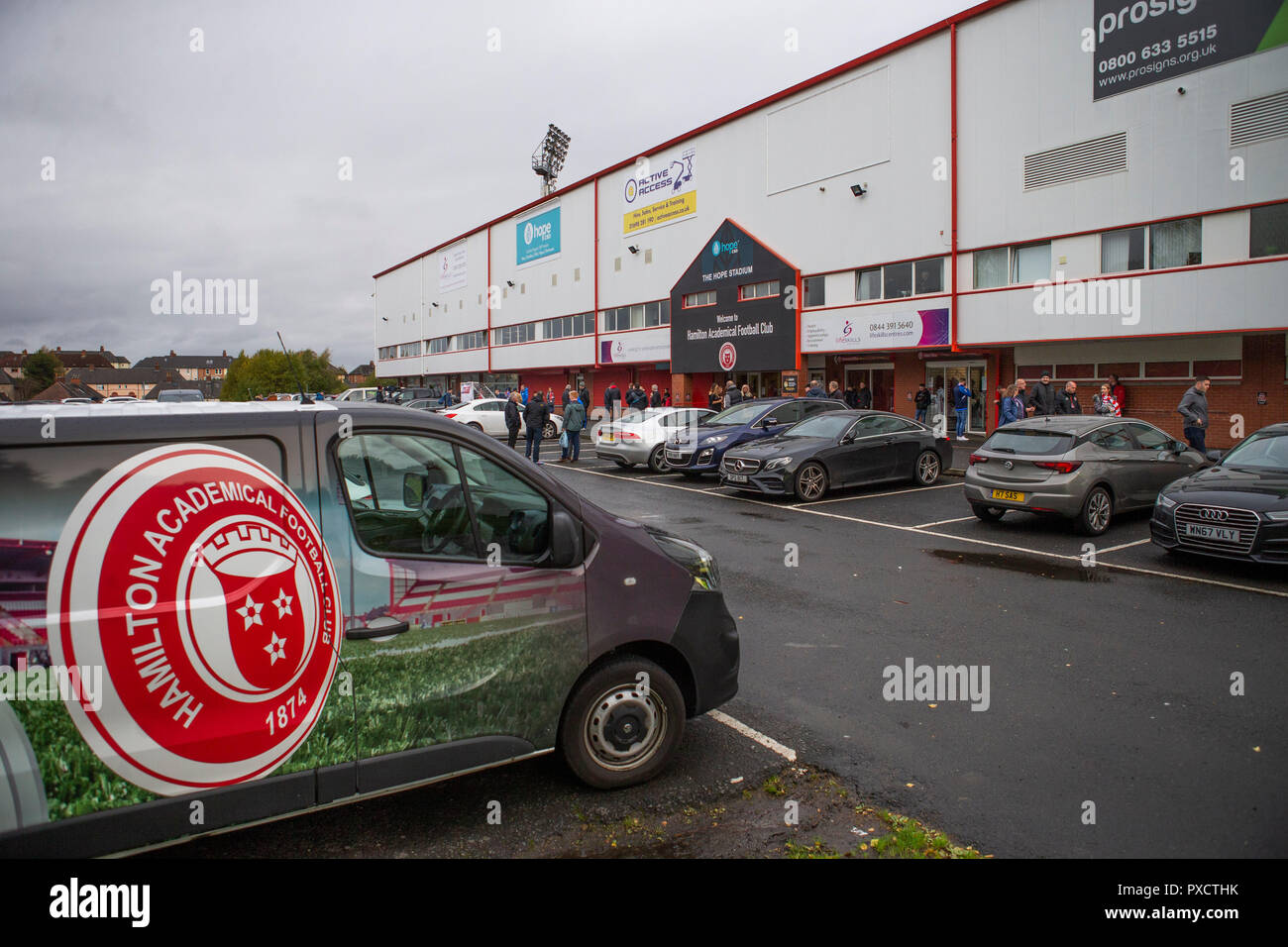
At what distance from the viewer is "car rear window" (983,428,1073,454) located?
10695mm

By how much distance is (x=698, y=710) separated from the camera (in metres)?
4.04

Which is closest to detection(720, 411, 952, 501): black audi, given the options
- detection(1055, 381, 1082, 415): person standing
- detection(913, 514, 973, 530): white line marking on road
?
detection(913, 514, 973, 530): white line marking on road

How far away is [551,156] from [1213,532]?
61.7 meters

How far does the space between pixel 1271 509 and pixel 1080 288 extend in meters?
14.9

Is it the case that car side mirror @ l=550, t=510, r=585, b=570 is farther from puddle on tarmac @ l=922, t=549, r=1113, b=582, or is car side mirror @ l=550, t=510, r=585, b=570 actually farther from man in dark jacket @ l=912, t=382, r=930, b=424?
man in dark jacket @ l=912, t=382, r=930, b=424

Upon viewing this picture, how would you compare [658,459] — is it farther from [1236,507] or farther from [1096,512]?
[1236,507]

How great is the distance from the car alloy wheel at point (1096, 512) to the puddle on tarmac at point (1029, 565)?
1616 millimetres

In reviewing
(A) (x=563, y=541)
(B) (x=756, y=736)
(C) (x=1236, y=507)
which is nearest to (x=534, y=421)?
(C) (x=1236, y=507)

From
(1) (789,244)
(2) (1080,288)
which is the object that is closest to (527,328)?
(1) (789,244)

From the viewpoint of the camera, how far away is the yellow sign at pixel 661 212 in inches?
1372

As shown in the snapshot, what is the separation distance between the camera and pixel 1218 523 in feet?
27.0

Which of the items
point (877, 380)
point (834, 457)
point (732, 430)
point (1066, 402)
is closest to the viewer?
point (834, 457)
